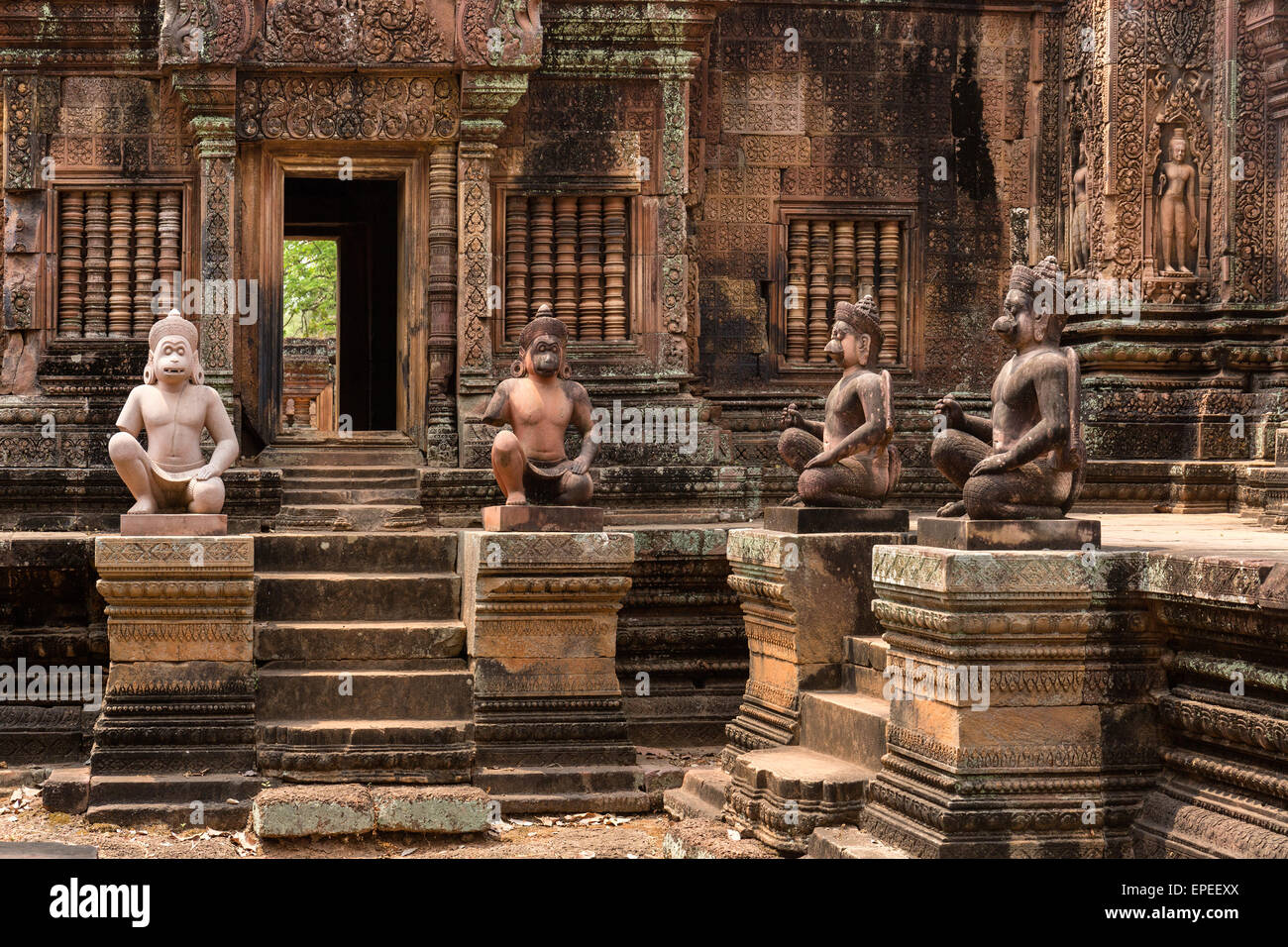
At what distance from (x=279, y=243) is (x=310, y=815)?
13.9 ft

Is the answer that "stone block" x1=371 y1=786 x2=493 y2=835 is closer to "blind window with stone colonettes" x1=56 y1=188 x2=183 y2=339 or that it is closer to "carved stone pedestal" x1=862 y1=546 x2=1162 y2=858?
"carved stone pedestal" x1=862 y1=546 x2=1162 y2=858

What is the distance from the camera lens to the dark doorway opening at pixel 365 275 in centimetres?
1303

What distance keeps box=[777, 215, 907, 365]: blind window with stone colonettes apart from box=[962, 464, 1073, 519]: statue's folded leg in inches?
206

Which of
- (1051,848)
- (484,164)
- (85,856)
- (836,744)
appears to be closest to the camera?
(85,856)

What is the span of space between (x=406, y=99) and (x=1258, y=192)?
205 inches

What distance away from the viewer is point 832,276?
35.8 ft

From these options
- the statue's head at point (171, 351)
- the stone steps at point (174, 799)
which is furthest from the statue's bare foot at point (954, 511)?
the statue's head at point (171, 351)

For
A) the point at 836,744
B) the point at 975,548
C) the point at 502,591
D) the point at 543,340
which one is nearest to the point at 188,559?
the point at 502,591

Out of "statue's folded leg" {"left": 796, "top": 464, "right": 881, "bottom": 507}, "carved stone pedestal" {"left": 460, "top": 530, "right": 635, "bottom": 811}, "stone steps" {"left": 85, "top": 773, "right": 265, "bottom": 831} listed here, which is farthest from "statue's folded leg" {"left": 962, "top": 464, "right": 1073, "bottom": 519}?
"stone steps" {"left": 85, "top": 773, "right": 265, "bottom": 831}

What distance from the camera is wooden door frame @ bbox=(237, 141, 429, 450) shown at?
32.0ft

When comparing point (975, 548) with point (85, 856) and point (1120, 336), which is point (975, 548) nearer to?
point (85, 856)

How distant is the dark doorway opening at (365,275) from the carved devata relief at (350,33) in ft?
10.5

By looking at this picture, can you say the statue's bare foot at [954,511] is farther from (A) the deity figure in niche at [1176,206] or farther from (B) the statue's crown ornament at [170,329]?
(A) the deity figure in niche at [1176,206]

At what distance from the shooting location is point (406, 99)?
967cm
